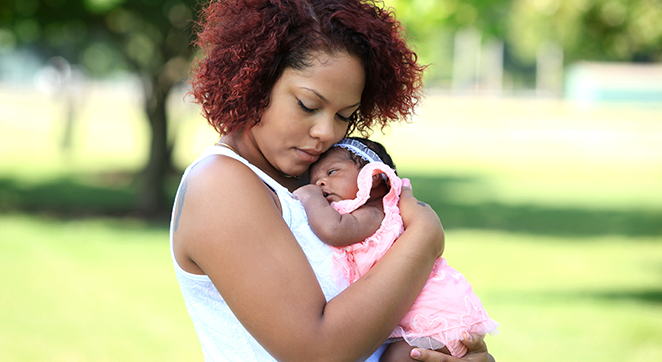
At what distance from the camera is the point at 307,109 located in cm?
176

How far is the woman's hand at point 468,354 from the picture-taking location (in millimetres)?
1795

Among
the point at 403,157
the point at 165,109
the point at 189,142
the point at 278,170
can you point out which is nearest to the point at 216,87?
the point at 278,170

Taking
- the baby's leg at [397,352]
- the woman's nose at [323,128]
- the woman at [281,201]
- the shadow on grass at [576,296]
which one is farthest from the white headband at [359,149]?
the shadow on grass at [576,296]

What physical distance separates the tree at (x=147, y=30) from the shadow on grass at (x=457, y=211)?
0.97m

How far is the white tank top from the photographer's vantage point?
1.69m

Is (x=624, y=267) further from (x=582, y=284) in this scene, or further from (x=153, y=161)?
(x=153, y=161)

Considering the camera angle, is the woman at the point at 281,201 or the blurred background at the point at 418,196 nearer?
the woman at the point at 281,201

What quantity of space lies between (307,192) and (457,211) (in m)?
11.6

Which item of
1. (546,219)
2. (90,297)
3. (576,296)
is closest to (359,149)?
(90,297)

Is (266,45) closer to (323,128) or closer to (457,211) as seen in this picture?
(323,128)

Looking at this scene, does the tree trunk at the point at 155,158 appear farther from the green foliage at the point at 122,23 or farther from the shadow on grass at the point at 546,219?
the shadow on grass at the point at 546,219

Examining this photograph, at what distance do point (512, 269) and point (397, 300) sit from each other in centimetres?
742

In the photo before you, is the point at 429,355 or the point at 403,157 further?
the point at 403,157

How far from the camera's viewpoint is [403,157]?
23.6m
